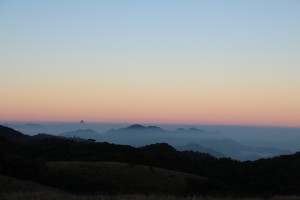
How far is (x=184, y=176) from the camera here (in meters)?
43.6

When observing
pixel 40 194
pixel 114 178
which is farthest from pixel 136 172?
pixel 40 194

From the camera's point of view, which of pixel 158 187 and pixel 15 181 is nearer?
pixel 15 181

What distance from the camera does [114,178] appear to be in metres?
37.4

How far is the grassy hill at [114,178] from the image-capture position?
1272 inches

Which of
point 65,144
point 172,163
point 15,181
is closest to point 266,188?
point 172,163

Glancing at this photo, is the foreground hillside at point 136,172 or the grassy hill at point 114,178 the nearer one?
the grassy hill at point 114,178

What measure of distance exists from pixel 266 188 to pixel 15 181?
85.2 ft

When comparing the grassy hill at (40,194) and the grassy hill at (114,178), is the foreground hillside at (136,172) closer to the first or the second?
the grassy hill at (114,178)

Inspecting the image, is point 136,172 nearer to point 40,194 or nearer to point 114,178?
point 114,178

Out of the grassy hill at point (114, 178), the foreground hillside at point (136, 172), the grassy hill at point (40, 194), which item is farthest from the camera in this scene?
the foreground hillside at point (136, 172)

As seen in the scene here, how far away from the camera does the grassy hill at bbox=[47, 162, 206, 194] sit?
106ft

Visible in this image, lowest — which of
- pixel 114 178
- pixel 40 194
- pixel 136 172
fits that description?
pixel 114 178

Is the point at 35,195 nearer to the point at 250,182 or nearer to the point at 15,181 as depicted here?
the point at 15,181

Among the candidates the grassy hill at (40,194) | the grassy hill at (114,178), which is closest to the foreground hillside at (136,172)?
the grassy hill at (114,178)
